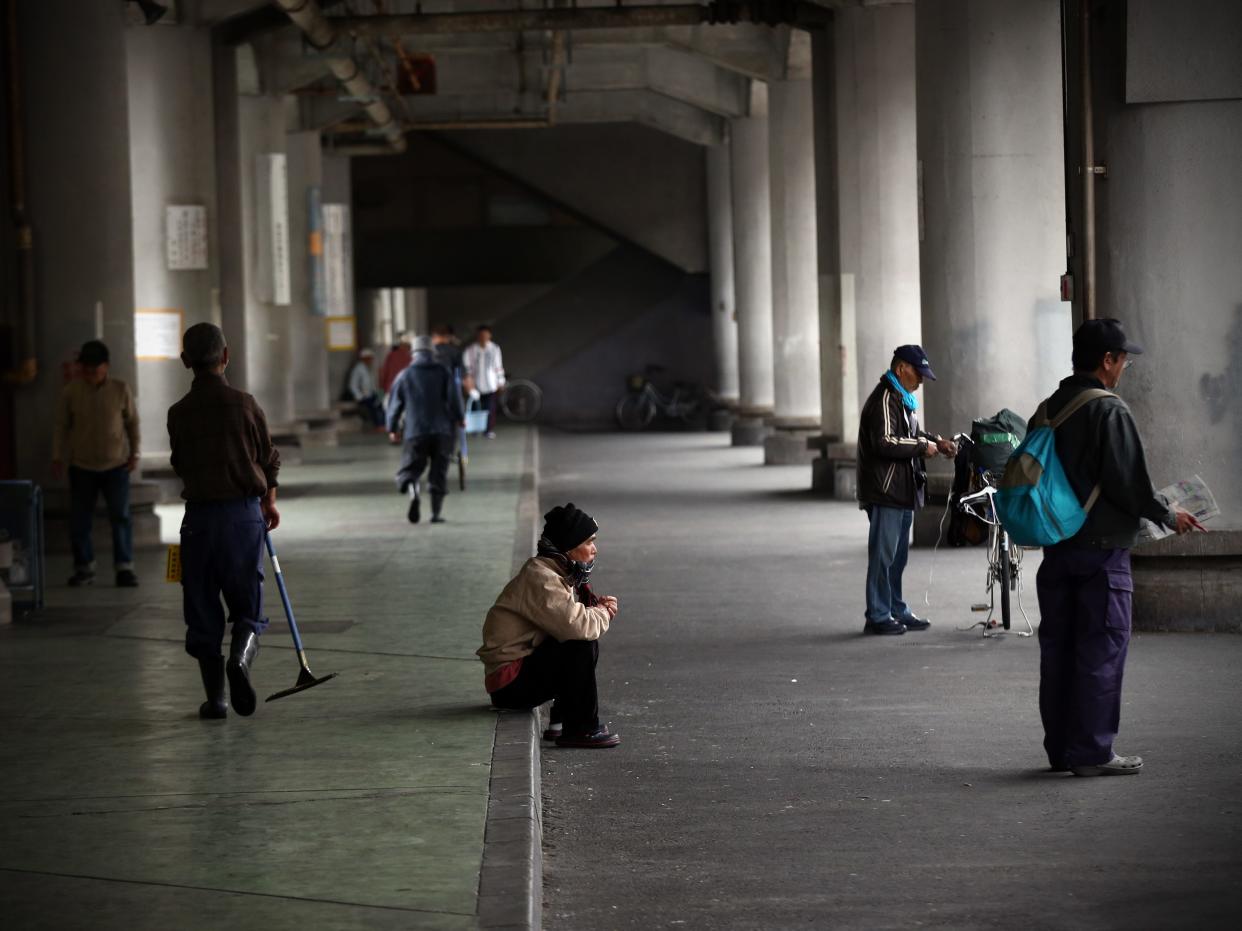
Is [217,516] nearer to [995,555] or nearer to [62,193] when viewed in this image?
[995,555]

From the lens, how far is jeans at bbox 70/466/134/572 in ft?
44.4

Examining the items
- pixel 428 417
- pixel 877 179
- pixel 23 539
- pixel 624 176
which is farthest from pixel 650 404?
pixel 23 539

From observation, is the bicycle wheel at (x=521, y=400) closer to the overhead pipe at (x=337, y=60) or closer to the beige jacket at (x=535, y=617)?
the overhead pipe at (x=337, y=60)

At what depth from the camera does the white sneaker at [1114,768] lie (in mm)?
7422

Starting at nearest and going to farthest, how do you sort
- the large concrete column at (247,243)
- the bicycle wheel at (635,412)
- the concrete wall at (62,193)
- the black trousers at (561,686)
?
the black trousers at (561,686)
the concrete wall at (62,193)
the large concrete column at (247,243)
the bicycle wheel at (635,412)

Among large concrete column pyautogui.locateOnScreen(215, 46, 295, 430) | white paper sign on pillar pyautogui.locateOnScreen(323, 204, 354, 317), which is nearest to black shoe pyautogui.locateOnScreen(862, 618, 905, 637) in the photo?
large concrete column pyautogui.locateOnScreen(215, 46, 295, 430)

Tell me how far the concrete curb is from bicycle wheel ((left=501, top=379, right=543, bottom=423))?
35.6m

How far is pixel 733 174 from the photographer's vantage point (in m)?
31.7

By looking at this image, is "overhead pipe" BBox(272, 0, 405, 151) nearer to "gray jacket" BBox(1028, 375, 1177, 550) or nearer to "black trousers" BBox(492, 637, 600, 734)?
"black trousers" BBox(492, 637, 600, 734)

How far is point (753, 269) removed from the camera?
105 ft

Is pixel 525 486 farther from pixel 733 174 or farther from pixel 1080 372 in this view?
pixel 1080 372

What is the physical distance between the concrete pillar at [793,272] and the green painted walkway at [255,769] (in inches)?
539

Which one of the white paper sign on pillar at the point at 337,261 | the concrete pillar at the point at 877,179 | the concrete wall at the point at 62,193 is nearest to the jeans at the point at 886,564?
the concrete wall at the point at 62,193

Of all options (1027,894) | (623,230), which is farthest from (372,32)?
(623,230)
